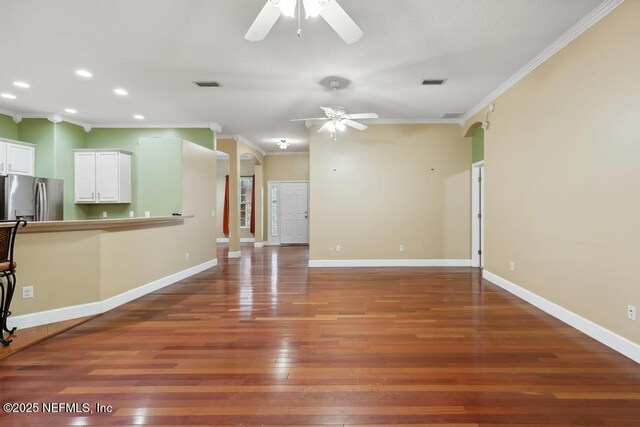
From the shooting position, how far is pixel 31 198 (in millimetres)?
5270

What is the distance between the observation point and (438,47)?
11.0 ft

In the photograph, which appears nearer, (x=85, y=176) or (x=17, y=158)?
(x=17, y=158)

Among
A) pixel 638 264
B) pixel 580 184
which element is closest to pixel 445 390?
pixel 638 264

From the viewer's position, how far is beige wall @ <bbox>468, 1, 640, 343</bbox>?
2523 millimetres

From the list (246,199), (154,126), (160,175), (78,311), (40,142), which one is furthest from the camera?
(246,199)

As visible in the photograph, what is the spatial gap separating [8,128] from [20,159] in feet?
2.33

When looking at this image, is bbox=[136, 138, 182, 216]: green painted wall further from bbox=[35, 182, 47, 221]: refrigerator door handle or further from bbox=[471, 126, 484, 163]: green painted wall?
bbox=[471, 126, 484, 163]: green painted wall

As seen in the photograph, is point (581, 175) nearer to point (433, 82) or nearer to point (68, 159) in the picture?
point (433, 82)

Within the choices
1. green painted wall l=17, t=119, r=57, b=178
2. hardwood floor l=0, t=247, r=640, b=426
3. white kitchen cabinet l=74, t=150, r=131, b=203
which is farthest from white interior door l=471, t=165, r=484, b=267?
green painted wall l=17, t=119, r=57, b=178

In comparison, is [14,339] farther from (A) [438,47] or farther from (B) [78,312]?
(A) [438,47]

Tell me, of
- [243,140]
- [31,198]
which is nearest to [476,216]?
[243,140]

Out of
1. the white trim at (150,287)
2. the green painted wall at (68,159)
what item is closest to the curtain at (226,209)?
the white trim at (150,287)

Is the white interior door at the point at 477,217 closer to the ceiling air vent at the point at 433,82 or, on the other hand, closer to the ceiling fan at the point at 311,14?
the ceiling air vent at the point at 433,82

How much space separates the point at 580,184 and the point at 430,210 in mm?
3240
